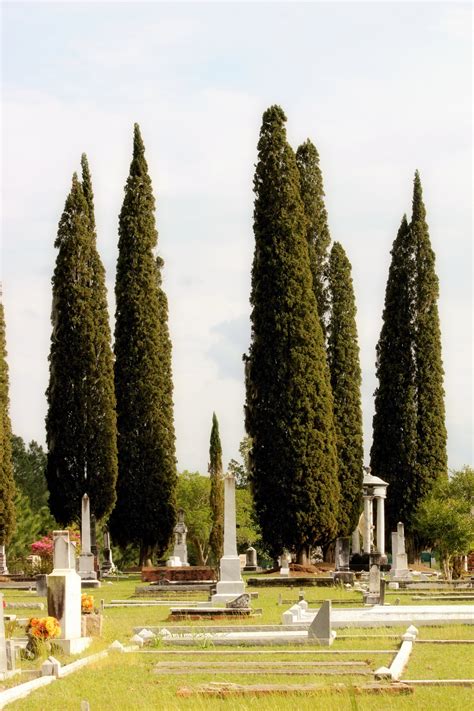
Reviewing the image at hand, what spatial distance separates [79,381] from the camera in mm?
47344

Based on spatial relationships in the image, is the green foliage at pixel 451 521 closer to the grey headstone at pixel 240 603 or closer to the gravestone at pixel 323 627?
the grey headstone at pixel 240 603

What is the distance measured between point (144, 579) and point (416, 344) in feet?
59.7

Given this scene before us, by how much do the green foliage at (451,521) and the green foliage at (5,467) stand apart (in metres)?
14.1

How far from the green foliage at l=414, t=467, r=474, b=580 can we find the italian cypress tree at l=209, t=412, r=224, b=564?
27.8 feet

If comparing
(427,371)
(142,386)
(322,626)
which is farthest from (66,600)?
(427,371)

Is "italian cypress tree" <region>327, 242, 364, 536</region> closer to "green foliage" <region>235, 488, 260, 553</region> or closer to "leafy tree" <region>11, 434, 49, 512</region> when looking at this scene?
"green foliage" <region>235, 488, 260, 553</region>

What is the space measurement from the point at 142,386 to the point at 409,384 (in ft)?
34.0

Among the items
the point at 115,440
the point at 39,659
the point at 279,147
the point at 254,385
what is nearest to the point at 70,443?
the point at 115,440

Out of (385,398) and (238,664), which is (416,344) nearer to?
(385,398)

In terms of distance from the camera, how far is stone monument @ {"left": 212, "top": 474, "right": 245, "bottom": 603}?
28.1 m

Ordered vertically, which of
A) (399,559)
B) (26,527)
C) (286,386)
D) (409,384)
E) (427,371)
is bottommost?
(399,559)

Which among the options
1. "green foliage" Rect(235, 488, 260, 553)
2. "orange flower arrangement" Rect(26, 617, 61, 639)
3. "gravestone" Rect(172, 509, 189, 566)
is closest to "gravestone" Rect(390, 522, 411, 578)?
"gravestone" Rect(172, 509, 189, 566)

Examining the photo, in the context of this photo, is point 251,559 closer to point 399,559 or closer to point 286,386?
point 286,386

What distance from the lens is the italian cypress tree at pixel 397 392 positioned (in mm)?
52375
